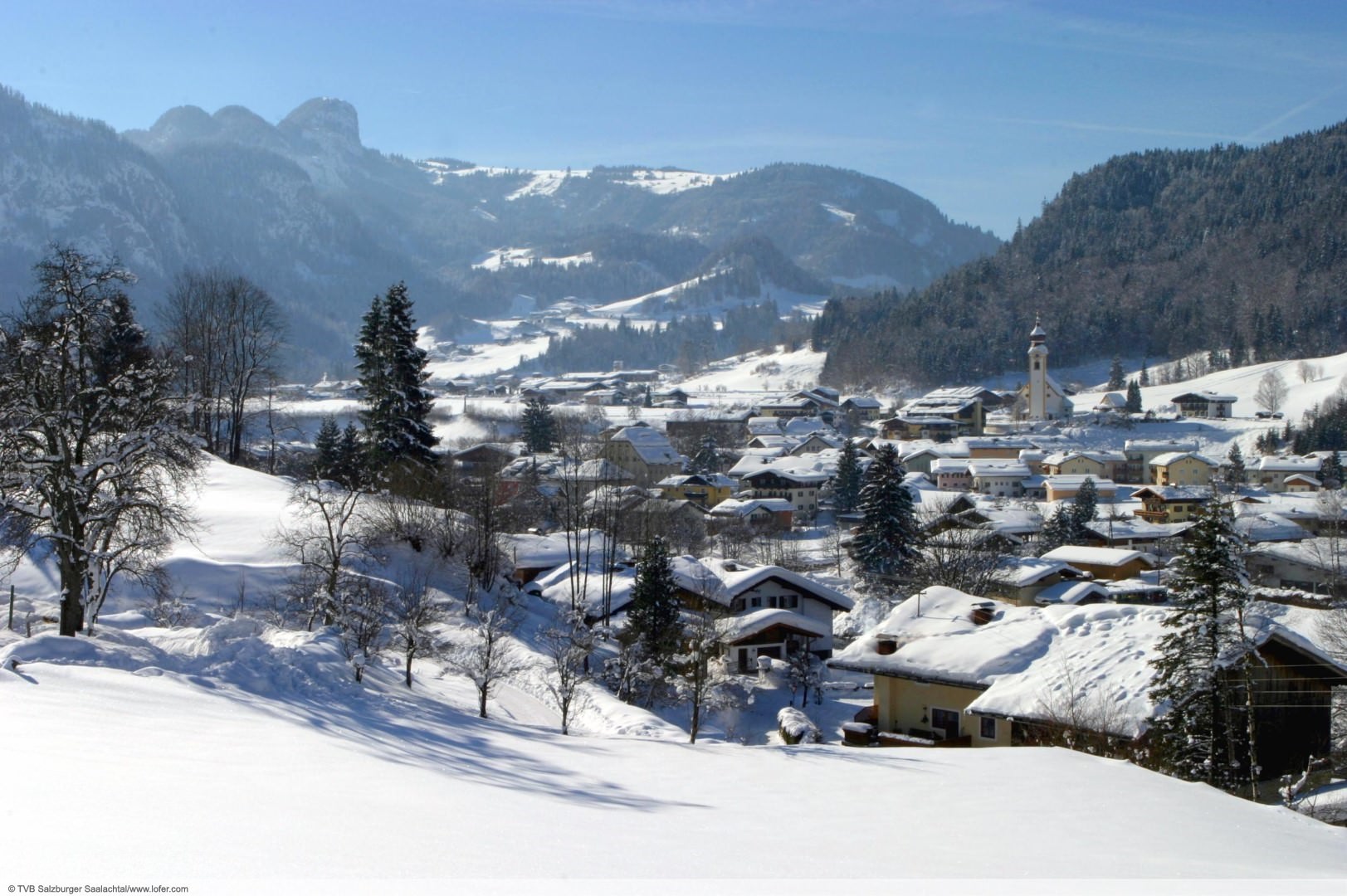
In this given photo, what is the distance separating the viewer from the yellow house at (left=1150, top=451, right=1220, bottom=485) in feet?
235

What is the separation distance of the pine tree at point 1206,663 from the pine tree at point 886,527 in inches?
1141

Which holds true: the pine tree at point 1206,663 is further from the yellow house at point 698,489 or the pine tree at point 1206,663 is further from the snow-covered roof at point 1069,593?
the yellow house at point 698,489

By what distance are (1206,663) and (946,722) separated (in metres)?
5.83

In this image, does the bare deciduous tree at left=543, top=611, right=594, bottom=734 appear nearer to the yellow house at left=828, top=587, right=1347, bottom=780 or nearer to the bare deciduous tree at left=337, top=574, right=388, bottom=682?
the bare deciduous tree at left=337, top=574, right=388, bottom=682

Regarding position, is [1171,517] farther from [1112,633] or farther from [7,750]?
[7,750]

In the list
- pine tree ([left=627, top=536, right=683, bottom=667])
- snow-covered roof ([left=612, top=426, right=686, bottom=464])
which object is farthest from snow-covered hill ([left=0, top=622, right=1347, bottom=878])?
snow-covered roof ([left=612, top=426, right=686, bottom=464])

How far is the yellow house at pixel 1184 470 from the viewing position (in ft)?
235

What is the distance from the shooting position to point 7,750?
6.13 metres

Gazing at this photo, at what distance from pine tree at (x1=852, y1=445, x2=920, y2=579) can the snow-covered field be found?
3107cm

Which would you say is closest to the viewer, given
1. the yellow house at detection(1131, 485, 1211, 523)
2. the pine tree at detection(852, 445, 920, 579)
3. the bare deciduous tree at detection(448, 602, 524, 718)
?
the bare deciduous tree at detection(448, 602, 524, 718)

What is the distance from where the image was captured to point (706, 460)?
253 ft

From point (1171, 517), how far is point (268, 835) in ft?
210

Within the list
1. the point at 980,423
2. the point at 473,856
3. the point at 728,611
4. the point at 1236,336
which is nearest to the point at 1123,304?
the point at 1236,336

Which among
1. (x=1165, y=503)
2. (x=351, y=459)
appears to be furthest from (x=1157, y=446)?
(x=351, y=459)
